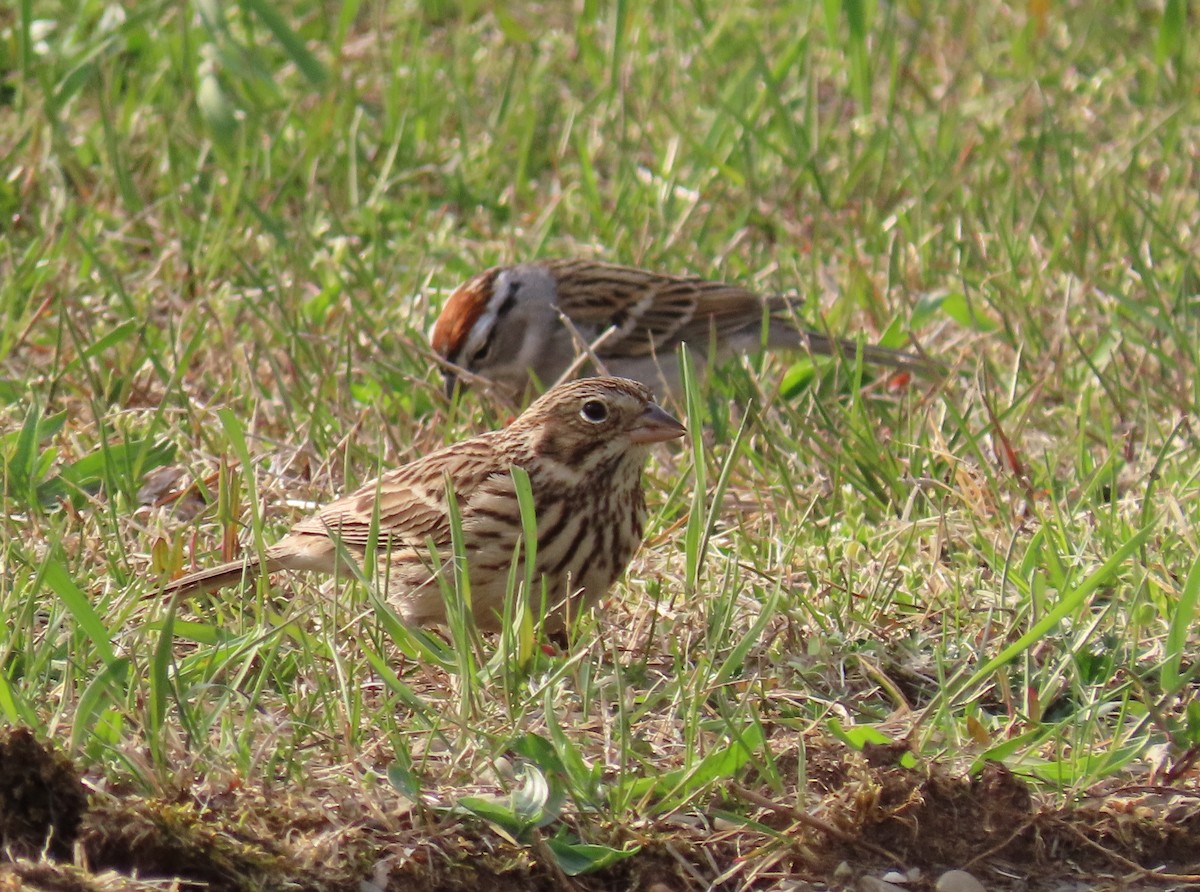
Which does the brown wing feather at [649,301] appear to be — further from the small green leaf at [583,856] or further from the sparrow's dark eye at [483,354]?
the small green leaf at [583,856]

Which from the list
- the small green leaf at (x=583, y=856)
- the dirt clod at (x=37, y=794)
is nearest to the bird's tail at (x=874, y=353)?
the small green leaf at (x=583, y=856)

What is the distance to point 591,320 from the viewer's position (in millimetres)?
6945

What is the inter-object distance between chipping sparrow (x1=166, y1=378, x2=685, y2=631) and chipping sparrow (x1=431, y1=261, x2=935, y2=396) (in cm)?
158

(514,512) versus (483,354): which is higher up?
(514,512)

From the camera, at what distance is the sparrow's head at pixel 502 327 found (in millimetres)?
6246

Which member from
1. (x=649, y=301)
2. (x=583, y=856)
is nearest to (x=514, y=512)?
(x=583, y=856)

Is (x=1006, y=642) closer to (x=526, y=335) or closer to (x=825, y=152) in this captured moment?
(x=526, y=335)

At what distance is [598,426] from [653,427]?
0.13 m

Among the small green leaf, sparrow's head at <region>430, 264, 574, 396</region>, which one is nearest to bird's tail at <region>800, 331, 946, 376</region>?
sparrow's head at <region>430, 264, 574, 396</region>

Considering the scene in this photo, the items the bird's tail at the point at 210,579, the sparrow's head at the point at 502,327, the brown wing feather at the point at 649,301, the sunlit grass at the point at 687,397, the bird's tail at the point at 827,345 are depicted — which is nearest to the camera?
the sunlit grass at the point at 687,397

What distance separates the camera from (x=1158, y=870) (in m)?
3.52

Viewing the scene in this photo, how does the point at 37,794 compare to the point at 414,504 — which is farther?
the point at 414,504

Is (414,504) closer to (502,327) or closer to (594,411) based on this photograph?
(594,411)

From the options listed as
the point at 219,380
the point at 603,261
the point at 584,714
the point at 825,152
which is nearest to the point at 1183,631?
the point at 584,714
